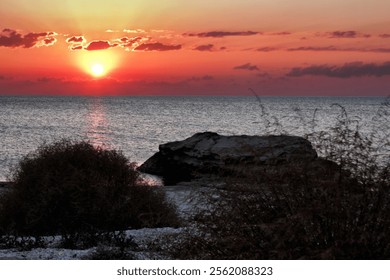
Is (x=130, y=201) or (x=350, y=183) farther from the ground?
(x=350, y=183)

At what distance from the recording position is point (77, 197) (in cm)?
1441

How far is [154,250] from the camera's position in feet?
39.0

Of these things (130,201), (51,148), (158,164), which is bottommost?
(158,164)

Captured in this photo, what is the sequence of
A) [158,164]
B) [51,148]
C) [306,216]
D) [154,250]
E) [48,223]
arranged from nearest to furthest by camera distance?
[306,216], [154,250], [48,223], [51,148], [158,164]

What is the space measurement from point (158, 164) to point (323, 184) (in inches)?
1393

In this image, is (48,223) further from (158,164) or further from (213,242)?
(158,164)

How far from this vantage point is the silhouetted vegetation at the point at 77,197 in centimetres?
1406

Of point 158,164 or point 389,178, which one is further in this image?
point 158,164

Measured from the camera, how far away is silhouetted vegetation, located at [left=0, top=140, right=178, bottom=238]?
46.1ft

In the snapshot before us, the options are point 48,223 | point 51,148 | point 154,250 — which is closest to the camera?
point 154,250

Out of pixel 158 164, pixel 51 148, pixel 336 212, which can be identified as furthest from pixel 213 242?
pixel 158 164

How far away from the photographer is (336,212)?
7258mm

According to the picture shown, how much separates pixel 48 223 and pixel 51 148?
2275mm
